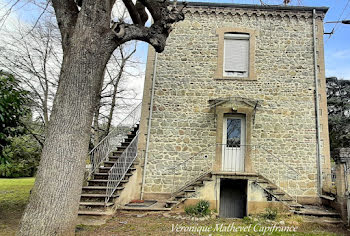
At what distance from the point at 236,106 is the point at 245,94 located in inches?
27.1

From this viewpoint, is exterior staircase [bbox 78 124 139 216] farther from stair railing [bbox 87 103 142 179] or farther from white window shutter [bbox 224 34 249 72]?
white window shutter [bbox 224 34 249 72]

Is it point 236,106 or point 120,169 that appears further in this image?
point 236,106

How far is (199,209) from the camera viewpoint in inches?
252

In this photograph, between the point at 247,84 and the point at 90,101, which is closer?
the point at 90,101

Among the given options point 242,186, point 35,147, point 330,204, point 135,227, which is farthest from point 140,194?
point 330,204

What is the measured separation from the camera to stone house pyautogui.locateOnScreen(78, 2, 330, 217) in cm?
813

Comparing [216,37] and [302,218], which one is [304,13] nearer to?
[216,37]

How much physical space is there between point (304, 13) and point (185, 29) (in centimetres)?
484

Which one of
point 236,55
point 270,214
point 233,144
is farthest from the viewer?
point 236,55

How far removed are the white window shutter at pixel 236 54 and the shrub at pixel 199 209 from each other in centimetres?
522

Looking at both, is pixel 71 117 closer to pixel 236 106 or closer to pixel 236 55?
pixel 236 106

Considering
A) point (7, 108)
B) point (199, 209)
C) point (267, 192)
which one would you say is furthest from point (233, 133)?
point (7, 108)

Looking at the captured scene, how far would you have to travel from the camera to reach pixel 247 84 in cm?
882

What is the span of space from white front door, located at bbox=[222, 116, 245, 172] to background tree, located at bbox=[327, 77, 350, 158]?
27.6 feet
